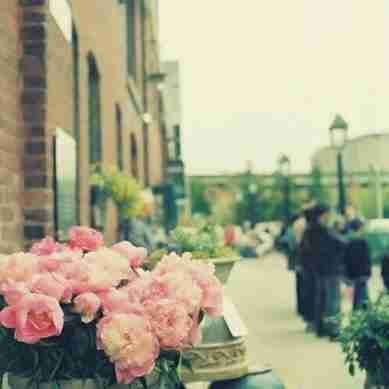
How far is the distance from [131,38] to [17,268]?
16.3 m

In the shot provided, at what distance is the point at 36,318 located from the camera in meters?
2.25

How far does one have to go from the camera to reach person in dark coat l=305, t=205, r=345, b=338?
9.92 meters

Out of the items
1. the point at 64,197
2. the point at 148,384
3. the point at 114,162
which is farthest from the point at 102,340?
the point at 114,162

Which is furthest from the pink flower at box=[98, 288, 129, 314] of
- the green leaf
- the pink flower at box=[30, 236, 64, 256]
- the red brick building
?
the red brick building

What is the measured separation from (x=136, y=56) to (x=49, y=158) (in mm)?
13147

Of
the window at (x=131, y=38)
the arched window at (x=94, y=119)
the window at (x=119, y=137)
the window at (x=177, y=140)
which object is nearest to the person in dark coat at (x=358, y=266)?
the arched window at (x=94, y=119)

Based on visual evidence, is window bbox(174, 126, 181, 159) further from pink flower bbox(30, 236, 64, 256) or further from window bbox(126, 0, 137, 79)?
pink flower bbox(30, 236, 64, 256)

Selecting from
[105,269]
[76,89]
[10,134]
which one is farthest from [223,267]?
[76,89]

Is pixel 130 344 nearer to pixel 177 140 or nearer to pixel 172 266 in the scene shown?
pixel 172 266

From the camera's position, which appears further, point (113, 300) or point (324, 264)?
point (324, 264)

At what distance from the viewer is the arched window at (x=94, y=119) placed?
33.5 feet

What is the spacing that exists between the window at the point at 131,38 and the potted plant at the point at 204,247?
1433 centimetres

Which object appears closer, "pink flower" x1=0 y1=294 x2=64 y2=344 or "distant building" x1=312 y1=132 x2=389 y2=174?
"pink flower" x1=0 y1=294 x2=64 y2=344

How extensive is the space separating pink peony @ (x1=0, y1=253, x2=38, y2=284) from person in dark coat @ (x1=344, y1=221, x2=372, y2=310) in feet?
27.8
